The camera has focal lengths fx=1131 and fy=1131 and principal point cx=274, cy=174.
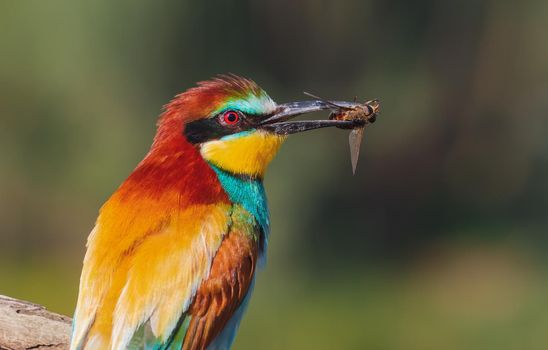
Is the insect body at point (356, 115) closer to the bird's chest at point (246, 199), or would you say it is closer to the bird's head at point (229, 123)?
the bird's head at point (229, 123)

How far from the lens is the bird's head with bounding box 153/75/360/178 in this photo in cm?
341

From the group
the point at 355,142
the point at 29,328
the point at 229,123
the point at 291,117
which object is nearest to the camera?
the point at 29,328

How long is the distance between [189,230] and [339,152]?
24.8 feet

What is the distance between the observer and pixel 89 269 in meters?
3.13

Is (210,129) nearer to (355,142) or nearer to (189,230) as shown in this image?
Answer: (189,230)

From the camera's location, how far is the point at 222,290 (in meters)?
3.22

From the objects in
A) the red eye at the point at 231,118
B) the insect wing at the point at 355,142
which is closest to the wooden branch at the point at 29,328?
the red eye at the point at 231,118

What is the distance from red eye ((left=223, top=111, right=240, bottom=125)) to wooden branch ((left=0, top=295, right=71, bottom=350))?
764mm

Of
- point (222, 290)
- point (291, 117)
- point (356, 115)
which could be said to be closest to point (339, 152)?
point (356, 115)

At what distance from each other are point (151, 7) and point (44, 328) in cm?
631

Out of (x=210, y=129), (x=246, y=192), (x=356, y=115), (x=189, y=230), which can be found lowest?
(x=189, y=230)

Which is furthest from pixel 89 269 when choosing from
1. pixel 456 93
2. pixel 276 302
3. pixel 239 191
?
pixel 456 93

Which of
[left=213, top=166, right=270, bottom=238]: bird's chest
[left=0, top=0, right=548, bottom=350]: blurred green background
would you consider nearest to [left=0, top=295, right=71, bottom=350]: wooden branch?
[left=213, top=166, right=270, bottom=238]: bird's chest

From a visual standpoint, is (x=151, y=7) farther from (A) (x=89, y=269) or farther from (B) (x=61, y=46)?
(A) (x=89, y=269)
